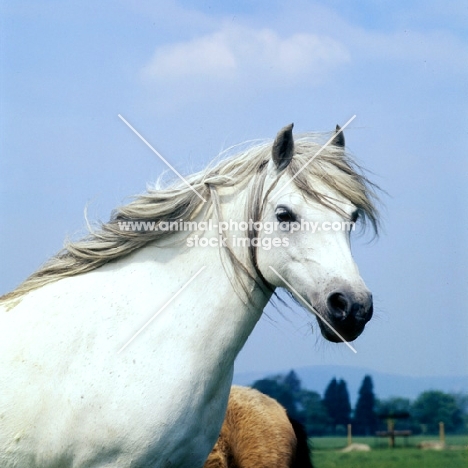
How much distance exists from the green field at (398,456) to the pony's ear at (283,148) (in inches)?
248

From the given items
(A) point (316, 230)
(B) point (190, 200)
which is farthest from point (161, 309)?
(A) point (316, 230)

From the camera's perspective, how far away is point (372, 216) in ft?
14.1

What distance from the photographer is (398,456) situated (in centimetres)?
1102

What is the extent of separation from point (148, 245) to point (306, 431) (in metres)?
3.10

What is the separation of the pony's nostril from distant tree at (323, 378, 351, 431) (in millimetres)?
9289

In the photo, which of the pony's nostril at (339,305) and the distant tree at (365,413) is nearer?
the pony's nostril at (339,305)

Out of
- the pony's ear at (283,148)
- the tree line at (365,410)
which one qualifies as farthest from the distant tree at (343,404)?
the pony's ear at (283,148)

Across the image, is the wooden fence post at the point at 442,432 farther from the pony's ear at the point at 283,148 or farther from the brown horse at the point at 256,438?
the pony's ear at the point at 283,148

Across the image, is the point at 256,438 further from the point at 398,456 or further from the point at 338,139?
the point at 398,456

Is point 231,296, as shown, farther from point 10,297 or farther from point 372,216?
point 10,297

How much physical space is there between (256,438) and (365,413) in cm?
802

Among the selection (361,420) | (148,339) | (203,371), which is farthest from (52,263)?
(361,420)

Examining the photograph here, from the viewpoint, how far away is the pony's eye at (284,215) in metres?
3.95

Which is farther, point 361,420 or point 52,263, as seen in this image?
point 361,420
